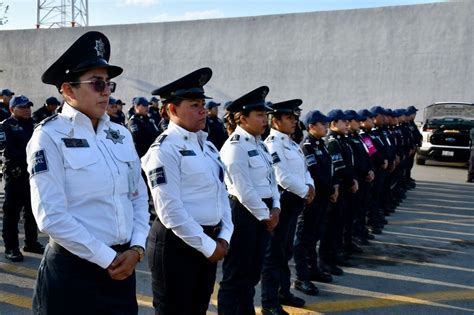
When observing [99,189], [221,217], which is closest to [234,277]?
[221,217]

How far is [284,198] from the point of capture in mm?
4445

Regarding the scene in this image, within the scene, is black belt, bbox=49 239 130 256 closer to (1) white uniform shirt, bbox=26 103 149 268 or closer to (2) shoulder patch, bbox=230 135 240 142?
(1) white uniform shirt, bbox=26 103 149 268

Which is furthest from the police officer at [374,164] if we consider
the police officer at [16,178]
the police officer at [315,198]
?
the police officer at [16,178]

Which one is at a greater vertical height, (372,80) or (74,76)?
(372,80)

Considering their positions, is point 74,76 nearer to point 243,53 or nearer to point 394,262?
point 394,262

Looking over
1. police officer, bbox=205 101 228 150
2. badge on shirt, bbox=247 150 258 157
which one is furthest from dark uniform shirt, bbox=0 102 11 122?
badge on shirt, bbox=247 150 258 157

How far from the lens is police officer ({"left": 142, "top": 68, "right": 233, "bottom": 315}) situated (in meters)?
2.90

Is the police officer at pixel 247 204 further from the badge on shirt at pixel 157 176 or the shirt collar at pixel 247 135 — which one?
the badge on shirt at pixel 157 176

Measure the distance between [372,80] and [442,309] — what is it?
1549 centimetres

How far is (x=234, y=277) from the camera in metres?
Result: 3.67

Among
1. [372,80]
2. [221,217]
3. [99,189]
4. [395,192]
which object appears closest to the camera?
[99,189]

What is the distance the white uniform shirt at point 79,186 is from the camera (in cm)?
215

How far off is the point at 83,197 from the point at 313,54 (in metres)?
18.5

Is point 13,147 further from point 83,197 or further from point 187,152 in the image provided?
point 83,197
